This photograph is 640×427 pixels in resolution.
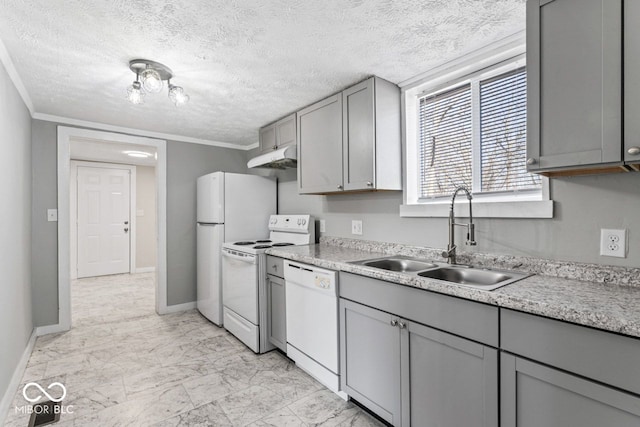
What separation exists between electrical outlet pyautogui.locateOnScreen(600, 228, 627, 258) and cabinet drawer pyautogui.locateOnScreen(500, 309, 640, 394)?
26.2 inches

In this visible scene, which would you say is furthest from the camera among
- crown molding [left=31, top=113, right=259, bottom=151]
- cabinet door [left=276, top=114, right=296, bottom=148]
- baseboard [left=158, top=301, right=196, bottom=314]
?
baseboard [left=158, top=301, right=196, bottom=314]

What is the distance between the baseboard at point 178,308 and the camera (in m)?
3.75

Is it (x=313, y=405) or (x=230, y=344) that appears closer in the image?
(x=313, y=405)

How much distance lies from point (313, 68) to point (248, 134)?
1865 millimetres

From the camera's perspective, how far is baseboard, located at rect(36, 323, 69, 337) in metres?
3.08

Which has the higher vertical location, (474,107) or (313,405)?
(474,107)

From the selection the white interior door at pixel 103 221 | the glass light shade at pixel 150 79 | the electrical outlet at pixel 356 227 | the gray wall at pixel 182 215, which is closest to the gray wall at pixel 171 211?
the gray wall at pixel 182 215

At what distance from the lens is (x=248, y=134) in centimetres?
381

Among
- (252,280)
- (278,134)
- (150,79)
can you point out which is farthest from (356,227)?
(150,79)

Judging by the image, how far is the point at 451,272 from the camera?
1860mm

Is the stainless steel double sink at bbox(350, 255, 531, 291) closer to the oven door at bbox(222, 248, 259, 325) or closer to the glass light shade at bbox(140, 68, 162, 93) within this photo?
the oven door at bbox(222, 248, 259, 325)

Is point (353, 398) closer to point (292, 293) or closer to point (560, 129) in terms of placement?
point (292, 293)

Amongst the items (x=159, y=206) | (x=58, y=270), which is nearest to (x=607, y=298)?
(x=159, y=206)

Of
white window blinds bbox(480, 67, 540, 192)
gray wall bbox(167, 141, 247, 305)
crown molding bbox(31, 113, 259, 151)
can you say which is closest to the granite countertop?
white window blinds bbox(480, 67, 540, 192)
